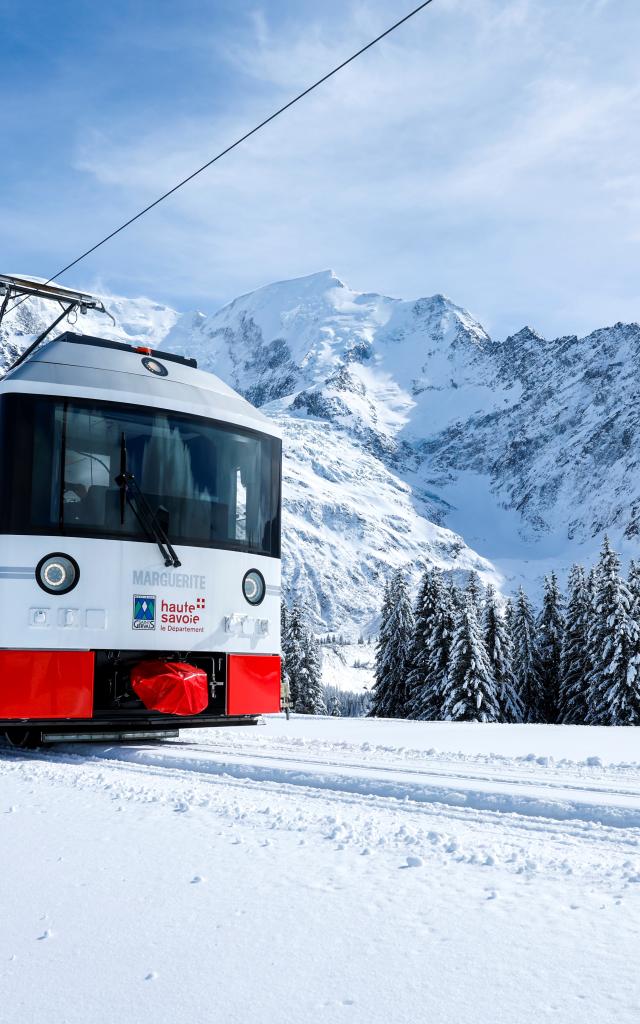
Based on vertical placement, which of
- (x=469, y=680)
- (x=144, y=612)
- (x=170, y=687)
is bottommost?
(x=469, y=680)

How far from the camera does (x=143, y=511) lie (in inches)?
329

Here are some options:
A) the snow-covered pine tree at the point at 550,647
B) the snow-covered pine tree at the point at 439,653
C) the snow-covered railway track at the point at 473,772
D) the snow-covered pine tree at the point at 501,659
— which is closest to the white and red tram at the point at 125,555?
the snow-covered railway track at the point at 473,772

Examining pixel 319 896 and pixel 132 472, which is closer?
pixel 319 896

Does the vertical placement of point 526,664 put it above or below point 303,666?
above

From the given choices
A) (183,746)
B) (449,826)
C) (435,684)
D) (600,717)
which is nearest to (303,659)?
(435,684)

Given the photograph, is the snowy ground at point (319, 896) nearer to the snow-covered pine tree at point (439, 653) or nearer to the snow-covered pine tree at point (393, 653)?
the snow-covered pine tree at point (439, 653)

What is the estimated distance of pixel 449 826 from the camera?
5.01 metres

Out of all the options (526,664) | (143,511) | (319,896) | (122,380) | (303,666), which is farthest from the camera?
(303,666)

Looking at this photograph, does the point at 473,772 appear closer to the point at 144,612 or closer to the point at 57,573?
the point at 144,612

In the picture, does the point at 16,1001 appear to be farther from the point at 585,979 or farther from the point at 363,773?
the point at 363,773

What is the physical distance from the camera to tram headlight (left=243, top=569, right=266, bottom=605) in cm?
906

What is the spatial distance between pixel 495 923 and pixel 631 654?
110 feet

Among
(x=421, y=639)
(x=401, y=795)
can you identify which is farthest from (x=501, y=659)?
(x=401, y=795)

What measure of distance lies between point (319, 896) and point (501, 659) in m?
37.0
